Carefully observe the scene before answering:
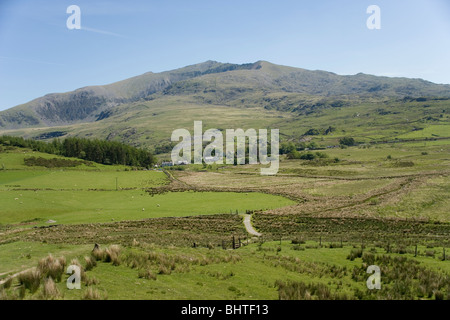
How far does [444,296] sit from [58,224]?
54.1 m

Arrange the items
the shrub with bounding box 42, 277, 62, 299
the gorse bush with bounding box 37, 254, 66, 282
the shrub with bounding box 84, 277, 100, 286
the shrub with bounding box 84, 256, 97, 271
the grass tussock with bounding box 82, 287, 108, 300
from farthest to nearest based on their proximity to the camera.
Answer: the shrub with bounding box 84, 256, 97, 271, the gorse bush with bounding box 37, 254, 66, 282, the shrub with bounding box 84, 277, 100, 286, the grass tussock with bounding box 82, 287, 108, 300, the shrub with bounding box 42, 277, 62, 299

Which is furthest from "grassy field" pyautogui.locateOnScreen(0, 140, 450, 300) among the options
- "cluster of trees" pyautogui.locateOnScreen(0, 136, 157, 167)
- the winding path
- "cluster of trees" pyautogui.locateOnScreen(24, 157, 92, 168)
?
"cluster of trees" pyautogui.locateOnScreen(0, 136, 157, 167)

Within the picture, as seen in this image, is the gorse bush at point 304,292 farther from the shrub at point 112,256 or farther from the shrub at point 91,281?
the shrub at point 112,256

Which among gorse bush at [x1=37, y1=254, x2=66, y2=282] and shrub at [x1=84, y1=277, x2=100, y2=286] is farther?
gorse bush at [x1=37, y1=254, x2=66, y2=282]

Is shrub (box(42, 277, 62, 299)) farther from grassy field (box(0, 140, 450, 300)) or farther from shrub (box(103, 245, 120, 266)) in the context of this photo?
shrub (box(103, 245, 120, 266))

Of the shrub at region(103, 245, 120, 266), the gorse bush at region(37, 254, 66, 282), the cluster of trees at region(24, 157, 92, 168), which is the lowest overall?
the cluster of trees at region(24, 157, 92, 168)

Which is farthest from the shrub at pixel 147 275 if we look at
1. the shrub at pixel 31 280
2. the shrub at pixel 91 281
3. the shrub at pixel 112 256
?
the shrub at pixel 31 280

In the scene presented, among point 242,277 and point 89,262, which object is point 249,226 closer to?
point 242,277

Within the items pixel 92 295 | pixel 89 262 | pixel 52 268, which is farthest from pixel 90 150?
pixel 92 295

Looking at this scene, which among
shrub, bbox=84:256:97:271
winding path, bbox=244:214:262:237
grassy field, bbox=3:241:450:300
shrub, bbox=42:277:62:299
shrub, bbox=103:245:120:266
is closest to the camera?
shrub, bbox=42:277:62:299

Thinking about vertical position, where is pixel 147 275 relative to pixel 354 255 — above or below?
above
